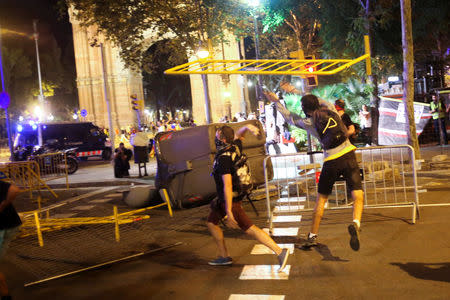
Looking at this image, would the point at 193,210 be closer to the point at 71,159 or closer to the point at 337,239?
the point at 337,239

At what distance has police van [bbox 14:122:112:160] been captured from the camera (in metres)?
27.6

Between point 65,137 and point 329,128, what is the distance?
24024 millimetres

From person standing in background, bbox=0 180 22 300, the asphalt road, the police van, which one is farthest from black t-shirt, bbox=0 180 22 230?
the police van

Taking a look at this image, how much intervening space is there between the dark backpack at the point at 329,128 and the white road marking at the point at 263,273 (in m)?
1.60

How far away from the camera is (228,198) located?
18.9ft

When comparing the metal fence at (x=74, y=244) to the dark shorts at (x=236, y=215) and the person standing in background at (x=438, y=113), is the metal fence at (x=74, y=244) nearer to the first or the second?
the dark shorts at (x=236, y=215)

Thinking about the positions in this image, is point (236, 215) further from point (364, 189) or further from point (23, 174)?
point (23, 174)

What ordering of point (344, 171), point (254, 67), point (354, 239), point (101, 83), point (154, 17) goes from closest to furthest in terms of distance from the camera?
point (354, 239), point (344, 171), point (254, 67), point (154, 17), point (101, 83)

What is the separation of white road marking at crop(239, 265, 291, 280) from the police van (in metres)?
23.0

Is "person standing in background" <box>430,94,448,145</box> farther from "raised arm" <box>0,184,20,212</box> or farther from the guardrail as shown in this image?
"raised arm" <box>0,184,20,212</box>

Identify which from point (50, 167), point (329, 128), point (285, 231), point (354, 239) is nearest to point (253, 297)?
point (354, 239)

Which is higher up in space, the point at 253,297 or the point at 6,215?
the point at 6,215

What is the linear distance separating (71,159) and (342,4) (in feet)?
42.2

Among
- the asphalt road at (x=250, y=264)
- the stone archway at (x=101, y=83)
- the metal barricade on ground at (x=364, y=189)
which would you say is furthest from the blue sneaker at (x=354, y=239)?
the stone archway at (x=101, y=83)
